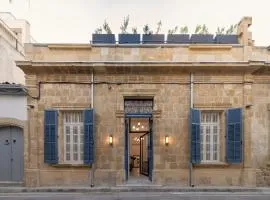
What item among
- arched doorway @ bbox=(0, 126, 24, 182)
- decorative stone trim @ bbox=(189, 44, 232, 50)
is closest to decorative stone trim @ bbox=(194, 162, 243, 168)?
decorative stone trim @ bbox=(189, 44, 232, 50)

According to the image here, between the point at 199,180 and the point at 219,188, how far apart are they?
0.90 meters

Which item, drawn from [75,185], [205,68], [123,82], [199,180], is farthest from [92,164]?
[205,68]

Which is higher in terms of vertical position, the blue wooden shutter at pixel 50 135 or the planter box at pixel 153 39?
the planter box at pixel 153 39

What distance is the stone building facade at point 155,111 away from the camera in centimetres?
Result: 1310

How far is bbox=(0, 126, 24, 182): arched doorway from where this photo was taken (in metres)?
13.8

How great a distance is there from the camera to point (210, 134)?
13617 mm

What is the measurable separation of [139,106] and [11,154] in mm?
6149

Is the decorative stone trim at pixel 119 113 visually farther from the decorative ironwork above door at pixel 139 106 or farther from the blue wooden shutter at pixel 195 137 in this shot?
the blue wooden shutter at pixel 195 137

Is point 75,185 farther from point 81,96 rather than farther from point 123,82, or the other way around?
point 123,82

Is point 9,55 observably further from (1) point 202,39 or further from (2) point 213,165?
(2) point 213,165

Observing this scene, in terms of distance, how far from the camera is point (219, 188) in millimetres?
12766

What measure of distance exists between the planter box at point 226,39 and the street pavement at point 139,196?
6.62 metres

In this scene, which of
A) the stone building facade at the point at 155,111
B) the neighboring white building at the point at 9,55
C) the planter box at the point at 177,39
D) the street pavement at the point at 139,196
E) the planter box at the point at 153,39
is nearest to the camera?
the street pavement at the point at 139,196

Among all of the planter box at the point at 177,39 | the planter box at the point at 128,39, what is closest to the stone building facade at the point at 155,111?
the planter box at the point at 128,39
